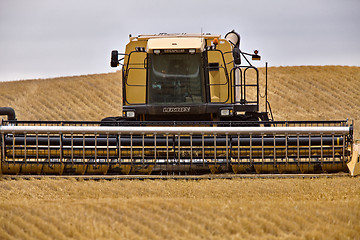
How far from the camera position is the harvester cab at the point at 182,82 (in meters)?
10.2

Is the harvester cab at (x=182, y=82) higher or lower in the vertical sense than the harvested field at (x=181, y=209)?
higher

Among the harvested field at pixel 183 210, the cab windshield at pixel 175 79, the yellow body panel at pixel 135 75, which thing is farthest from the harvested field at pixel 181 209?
the yellow body panel at pixel 135 75

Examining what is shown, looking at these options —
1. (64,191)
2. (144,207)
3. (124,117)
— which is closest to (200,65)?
(124,117)

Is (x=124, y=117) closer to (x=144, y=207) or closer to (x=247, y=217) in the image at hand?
(x=144, y=207)

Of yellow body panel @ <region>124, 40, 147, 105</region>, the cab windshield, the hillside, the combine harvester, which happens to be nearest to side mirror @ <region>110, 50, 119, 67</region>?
yellow body panel @ <region>124, 40, 147, 105</region>

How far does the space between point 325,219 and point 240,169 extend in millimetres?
2473

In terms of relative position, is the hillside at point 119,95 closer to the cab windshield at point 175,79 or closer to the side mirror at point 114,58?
the cab windshield at point 175,79

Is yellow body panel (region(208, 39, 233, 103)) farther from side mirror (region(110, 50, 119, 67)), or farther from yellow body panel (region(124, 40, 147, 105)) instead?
side mirror (region(110, 50, 119, 67))

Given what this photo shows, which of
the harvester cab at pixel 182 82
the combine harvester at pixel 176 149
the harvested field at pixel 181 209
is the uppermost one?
the harvester cab at pixel 182 82

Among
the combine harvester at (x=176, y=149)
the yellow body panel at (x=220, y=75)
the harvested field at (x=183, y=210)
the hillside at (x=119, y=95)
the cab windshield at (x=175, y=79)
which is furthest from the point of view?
the hillside at (x=119, y=95)

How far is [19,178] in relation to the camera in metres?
8.95

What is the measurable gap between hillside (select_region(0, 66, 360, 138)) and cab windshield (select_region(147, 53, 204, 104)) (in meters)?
16.3

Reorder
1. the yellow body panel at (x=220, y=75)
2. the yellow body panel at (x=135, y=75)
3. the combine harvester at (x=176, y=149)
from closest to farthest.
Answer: the combine harvester at (x=176, y=149), the yellow body panel at (x=220, y=75), the yellow body panel at (x=135, y=75)

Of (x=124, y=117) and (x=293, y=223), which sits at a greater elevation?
(x=124, y=117)
